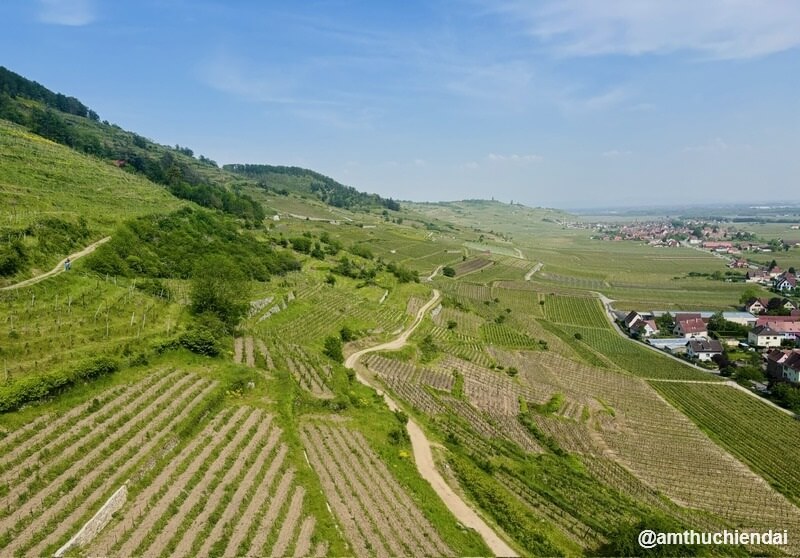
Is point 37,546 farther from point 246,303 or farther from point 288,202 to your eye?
point 288,202

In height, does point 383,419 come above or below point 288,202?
below

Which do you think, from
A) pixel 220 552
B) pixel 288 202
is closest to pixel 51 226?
pixel 220 552

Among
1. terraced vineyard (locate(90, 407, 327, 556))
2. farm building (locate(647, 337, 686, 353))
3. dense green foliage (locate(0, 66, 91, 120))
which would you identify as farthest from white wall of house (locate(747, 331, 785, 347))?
dense green foliage (locate(0, 66, 91, 120))

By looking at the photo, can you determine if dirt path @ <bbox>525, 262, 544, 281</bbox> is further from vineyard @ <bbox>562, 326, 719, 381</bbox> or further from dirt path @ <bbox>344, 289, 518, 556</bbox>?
dirt path @ <bbox>344, 289, 518, 556</bbox>

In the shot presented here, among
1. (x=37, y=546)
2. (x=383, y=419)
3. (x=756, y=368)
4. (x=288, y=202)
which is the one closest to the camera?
(x=37, y=546)

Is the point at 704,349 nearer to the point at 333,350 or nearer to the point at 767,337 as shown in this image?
the point at 767,337

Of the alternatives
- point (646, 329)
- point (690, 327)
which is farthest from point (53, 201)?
point (690, 327)

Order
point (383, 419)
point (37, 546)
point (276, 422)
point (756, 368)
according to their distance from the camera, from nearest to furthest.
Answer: point (37, 546) < point (276, 422) < point (383, 419) < point (756, 368)
